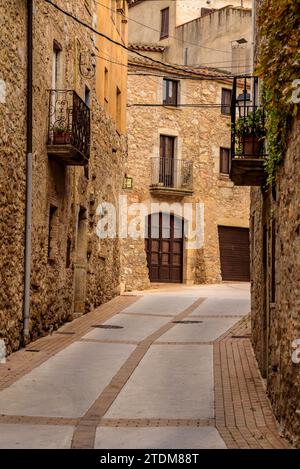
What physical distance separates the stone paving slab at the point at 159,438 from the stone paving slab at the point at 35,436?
344 millimetres

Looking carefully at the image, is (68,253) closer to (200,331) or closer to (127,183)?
(200,331)

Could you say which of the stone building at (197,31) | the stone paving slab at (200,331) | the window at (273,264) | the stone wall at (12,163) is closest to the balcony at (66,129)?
the stone wall at (12,163)

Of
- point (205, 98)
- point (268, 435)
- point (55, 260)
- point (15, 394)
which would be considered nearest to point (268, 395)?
point (268, 435)

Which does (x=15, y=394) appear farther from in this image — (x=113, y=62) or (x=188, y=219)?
(x=188, y=219)

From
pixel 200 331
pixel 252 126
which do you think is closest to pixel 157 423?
pixel 252 126

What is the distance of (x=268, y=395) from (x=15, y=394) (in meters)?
3.32

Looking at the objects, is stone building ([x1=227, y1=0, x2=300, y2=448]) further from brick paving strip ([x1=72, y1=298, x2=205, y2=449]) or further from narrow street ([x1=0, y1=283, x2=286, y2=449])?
brick paving strip ([x1=72, y1=298, x2=205, y2=449])

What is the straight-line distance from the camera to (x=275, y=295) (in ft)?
32.2

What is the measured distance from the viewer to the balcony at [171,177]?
28609 mm

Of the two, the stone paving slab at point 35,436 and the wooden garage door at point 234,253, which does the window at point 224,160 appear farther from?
the stone paving slab at point 35,436

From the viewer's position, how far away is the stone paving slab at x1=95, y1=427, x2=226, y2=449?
7340mm

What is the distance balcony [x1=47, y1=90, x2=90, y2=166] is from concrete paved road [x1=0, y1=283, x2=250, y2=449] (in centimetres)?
370

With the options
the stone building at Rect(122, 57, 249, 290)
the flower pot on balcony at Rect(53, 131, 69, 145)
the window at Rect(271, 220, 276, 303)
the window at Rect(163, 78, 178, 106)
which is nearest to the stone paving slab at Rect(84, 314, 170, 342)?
the flower pot on balcony at Rect(53, 131, 69, 145)

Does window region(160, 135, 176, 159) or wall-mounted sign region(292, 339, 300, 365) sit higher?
window region(160, 135, 176, 159)
